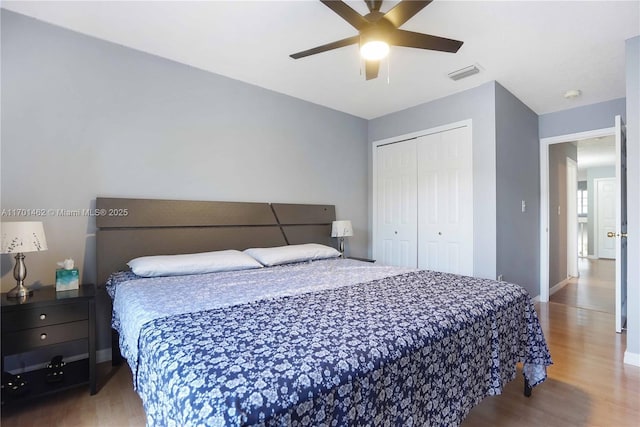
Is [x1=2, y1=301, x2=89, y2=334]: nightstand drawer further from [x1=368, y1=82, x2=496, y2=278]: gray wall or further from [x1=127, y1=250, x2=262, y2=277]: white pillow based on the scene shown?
[x1=368, y1=82, x2=496, y2=278]: gray wall

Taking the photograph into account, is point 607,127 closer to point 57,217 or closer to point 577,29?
point 577,29

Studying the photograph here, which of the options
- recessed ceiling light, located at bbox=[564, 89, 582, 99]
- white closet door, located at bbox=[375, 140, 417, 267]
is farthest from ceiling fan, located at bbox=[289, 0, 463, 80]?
recessed ceiling light, located at bbox=[564, 89, 582, 99]

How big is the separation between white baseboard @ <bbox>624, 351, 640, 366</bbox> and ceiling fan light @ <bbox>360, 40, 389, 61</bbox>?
2.93 metres

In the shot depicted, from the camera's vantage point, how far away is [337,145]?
13.6 feet

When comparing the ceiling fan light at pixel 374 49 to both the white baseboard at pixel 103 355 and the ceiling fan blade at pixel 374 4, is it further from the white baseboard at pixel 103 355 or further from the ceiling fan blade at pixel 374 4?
the white baseboard at pixel 103 355

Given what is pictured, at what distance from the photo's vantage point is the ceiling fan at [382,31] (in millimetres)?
1754

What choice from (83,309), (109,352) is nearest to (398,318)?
(83,309)

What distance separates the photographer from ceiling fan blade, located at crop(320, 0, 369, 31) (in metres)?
1.73

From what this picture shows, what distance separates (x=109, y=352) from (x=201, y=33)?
2.59 meters

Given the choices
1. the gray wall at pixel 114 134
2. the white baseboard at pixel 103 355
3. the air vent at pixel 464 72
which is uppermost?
the air vent at pixel 464 72

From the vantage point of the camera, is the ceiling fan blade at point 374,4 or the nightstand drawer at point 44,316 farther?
the ceiling fan blade at point 374,4

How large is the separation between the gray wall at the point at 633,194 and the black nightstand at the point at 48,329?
12.8 ft

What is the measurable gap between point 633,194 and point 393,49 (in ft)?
7.28

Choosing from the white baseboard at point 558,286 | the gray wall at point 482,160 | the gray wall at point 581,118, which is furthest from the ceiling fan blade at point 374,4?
the white baseboard at point 558,286
